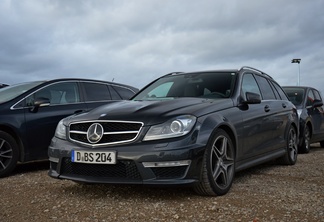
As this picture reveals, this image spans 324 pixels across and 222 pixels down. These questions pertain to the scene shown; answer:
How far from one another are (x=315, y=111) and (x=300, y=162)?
300cm

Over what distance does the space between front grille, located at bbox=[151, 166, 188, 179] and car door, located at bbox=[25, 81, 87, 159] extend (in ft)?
9.16

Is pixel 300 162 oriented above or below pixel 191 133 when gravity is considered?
below

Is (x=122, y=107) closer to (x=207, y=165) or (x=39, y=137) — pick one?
(x=207, y=165)

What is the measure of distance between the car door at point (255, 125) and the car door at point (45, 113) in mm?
2772

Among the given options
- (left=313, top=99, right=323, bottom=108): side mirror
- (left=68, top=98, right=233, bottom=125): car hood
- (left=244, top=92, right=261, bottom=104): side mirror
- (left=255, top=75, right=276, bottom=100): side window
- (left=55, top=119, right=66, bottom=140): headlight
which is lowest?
(left=55, top=119, right=66, bottom=140): headlight

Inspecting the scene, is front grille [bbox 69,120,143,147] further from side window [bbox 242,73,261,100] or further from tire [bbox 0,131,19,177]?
tire [bbox 0,131,19,177]

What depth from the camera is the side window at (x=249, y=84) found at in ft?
17.9

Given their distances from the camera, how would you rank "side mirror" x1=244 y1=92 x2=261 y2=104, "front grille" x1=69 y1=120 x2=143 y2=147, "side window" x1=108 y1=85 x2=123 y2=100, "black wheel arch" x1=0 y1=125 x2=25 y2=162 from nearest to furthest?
1. "front grille" x1=69 y1=120 x2=143 y2=147
2. "side mirror" x1=244 y1=92 x2=261 y2=104
3. "black wheel arch" x1=0 y1=125 x2=25 y2=162
4. "side window" x1=108 y1=85 x2=123 y2=100

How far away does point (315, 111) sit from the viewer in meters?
9.81

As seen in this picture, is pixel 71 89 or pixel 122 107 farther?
pixel 71 89

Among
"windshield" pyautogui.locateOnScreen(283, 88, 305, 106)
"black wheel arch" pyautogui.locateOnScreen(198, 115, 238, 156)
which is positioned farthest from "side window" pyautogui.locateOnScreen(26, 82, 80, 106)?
"windshield" pyautogui.locateOnScreen(283, 88, 305, 106)

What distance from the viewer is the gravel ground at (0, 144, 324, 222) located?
11.6ft

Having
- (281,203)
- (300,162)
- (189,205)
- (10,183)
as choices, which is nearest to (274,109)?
(300,162)

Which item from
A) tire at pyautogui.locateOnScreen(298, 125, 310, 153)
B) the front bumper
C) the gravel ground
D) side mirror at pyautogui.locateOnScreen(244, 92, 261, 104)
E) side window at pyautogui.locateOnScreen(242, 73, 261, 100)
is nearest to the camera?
the gravel ground
